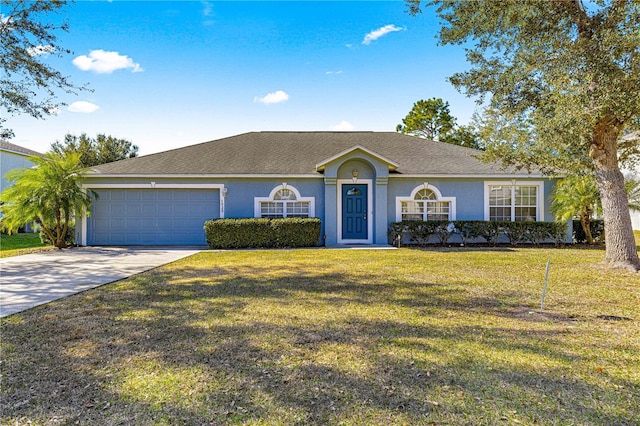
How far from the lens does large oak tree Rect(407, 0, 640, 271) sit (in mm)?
7340

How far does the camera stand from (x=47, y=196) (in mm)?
12375

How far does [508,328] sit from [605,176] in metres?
6.99

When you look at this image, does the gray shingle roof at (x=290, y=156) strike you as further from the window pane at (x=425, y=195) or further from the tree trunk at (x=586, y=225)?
the tree trunk at (x=586, y=225)

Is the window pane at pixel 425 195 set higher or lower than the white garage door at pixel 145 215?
higher

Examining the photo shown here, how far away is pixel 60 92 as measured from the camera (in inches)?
375

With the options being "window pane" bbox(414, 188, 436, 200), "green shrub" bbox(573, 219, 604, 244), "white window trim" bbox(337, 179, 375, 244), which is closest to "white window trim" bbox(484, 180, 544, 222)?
"green shrub" bbox(573, 219, 604, 244)

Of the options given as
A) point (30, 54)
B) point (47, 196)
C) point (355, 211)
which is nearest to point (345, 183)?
point (355, 211)

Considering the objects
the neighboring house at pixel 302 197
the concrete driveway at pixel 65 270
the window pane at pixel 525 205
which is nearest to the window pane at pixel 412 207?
the neighboring house at pixel 302 197

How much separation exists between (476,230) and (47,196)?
53.0ft

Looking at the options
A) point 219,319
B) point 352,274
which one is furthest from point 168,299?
point 352,274

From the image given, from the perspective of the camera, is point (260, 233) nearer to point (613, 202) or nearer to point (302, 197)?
point (302, 197)

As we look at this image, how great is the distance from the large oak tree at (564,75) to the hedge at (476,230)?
3.95 metres

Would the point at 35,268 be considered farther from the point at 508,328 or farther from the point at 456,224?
the point at 456,224

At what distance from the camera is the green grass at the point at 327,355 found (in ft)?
8.52
